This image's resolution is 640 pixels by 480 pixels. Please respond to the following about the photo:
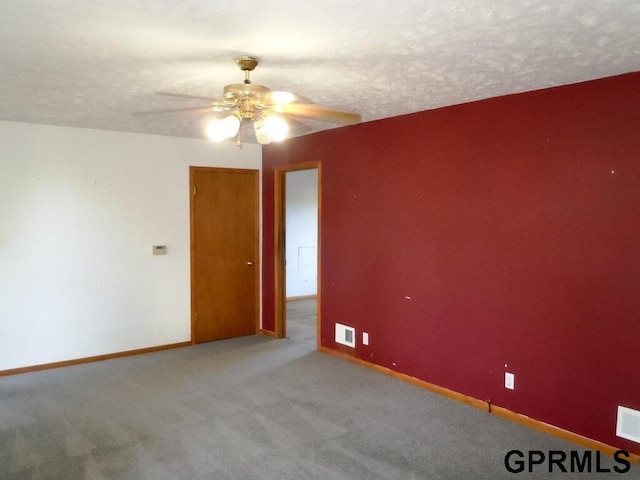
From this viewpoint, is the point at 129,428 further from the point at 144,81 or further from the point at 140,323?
the point at 144,81

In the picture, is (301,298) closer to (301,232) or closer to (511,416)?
(301,232)

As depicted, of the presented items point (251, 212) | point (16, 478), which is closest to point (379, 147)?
point (251, 212)

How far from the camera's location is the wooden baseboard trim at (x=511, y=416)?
10.1 feet

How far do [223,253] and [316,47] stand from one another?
142 inches

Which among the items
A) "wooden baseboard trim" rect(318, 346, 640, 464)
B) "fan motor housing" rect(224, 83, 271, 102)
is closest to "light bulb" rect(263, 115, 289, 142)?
"fan motor housing" rect(224, 83, 271, 102)

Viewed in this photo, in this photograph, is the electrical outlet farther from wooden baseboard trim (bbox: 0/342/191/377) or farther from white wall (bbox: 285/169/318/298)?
white wall (bbox: 285/169/318/298)

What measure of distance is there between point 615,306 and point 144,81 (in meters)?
3.18

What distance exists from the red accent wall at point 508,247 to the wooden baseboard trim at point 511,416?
1.7 inches

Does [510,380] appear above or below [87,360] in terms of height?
above

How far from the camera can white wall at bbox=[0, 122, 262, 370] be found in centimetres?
447

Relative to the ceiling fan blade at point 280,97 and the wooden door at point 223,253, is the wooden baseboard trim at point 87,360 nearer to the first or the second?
the wooden door at point 223,253

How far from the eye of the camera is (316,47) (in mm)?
2469

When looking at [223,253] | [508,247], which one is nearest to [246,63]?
[508,247]

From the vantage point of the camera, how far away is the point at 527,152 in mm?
3381
